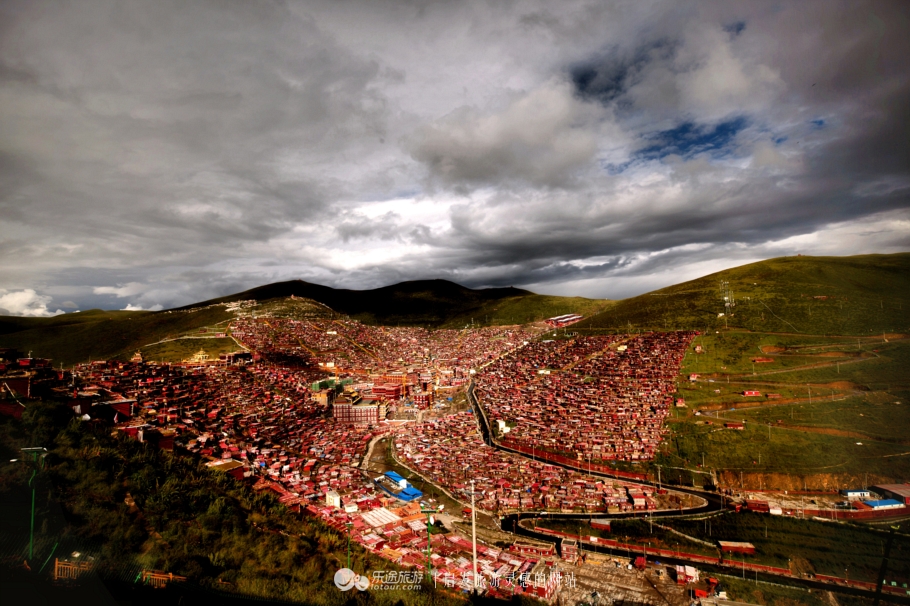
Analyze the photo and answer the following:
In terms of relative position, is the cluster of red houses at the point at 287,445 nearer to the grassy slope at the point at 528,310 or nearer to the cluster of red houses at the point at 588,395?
the cluster of red houses at the point at 588,395

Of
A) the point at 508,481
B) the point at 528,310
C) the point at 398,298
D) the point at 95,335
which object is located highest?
the point at 398,298

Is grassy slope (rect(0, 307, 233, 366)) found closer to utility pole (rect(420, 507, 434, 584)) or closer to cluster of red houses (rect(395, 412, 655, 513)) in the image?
cluster of red houses (rect(395, 412, 655, 513))

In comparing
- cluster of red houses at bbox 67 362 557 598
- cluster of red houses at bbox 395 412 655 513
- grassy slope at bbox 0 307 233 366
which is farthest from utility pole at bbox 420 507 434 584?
grassy slope at bbox 0 307 233 366

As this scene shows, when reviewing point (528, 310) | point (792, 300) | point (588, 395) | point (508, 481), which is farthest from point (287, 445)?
point (528, 310)

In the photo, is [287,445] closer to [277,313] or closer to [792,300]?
[277,313]

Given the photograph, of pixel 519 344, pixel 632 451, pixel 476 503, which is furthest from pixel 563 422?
pixel 519 344

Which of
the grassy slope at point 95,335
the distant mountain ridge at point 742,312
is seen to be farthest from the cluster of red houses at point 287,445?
the grassy slope at point 95,335
